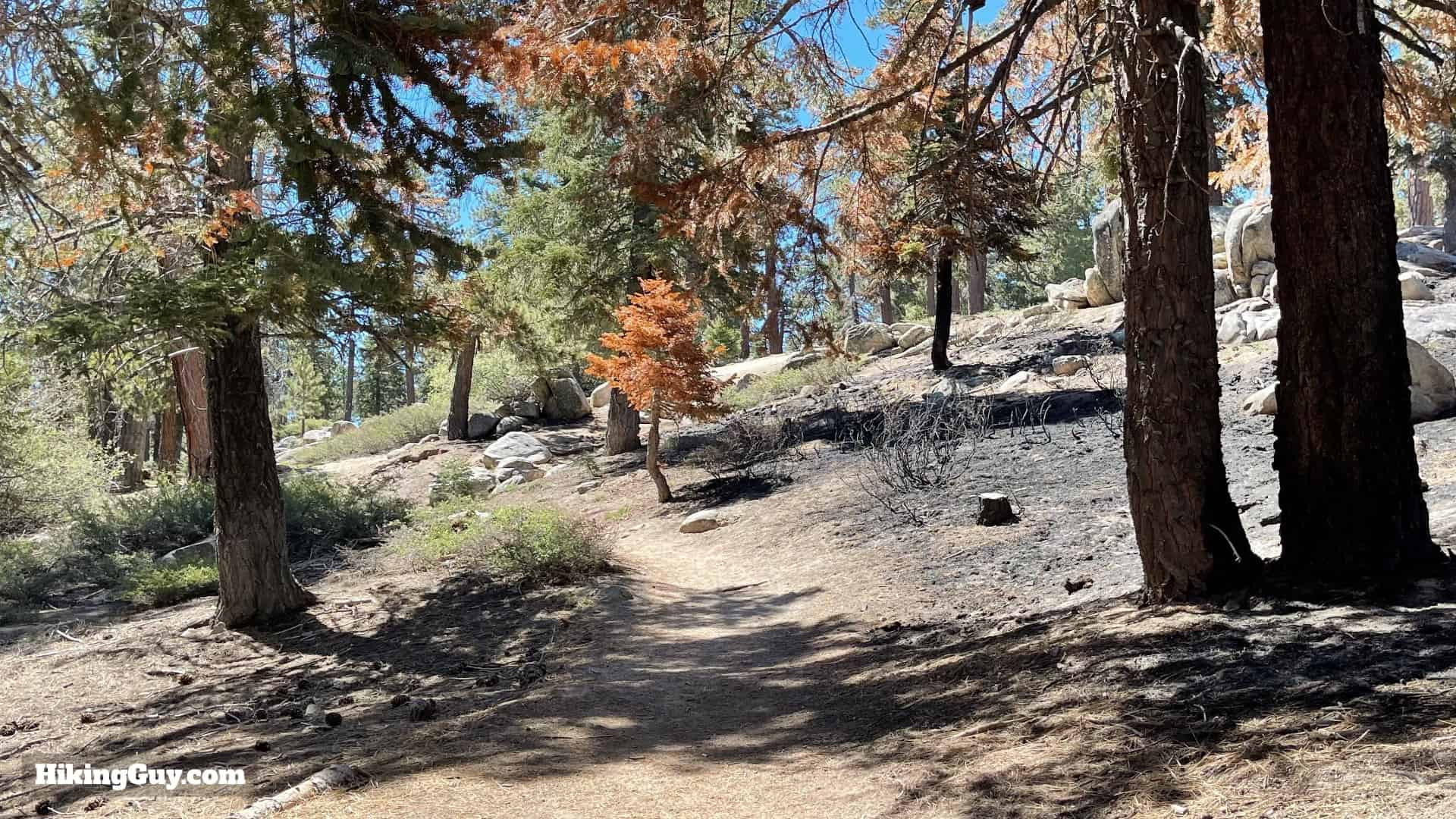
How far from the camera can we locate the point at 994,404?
15.2 m

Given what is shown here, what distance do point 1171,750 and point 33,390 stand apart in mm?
15651

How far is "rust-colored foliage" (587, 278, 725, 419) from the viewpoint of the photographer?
13.3 meters

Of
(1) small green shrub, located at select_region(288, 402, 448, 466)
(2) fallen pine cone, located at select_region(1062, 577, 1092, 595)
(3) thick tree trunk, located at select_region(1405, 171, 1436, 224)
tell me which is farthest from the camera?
(3) thick tree trunk, located at select_region(1405, 171, 1436, 224)

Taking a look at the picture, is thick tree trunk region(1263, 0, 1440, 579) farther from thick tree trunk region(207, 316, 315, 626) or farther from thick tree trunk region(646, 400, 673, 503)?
thick tree trunk region(646, 400, 673, 503)

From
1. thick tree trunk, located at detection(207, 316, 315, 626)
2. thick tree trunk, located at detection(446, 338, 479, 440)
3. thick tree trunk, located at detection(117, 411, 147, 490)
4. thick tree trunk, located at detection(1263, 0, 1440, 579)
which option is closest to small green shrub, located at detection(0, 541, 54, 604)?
thick tree trunk, located at detection(207, 316, 315, 626)

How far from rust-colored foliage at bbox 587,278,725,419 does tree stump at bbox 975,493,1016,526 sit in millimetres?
5551

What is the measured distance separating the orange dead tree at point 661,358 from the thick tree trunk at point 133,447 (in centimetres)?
1060

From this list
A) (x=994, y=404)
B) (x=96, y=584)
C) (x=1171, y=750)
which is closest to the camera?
(x=1171, y=750)

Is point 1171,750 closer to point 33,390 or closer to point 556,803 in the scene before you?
point 556,803

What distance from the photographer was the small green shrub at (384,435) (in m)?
27.6

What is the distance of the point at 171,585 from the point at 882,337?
19.9 m

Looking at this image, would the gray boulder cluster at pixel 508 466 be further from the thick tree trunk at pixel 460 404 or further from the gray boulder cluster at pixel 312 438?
the gray boulder cluster at pixel 312 438

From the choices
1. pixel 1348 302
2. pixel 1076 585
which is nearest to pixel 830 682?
pixel 1076 585

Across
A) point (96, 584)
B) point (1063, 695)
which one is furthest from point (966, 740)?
point (96, 584)
